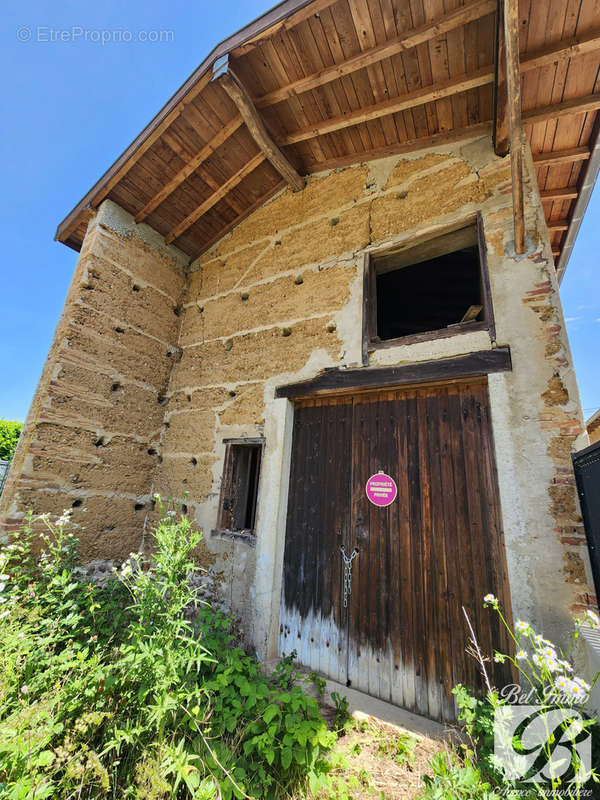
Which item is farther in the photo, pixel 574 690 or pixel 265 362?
pixel 265 362

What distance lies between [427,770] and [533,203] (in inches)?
178

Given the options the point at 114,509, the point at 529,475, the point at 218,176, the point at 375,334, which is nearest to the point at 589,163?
the point at 375,334

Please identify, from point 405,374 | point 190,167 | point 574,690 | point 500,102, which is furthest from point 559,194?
point 574,690

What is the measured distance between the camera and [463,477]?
2.93 meters

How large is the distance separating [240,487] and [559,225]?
18.0ft

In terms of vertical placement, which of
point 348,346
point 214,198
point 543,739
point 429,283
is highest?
point 214,198

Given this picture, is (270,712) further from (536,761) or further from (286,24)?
(286,24)

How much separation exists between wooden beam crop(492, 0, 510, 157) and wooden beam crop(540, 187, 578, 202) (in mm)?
1165

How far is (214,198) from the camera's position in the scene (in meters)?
4.90

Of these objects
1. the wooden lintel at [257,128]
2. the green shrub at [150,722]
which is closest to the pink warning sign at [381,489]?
the green shrub at [150,722]

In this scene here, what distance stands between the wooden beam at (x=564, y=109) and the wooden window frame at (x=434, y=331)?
99cm

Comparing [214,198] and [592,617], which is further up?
[214,198]

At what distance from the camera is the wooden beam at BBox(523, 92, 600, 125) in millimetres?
3043

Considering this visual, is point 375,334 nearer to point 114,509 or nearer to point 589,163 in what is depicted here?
point 589,163
